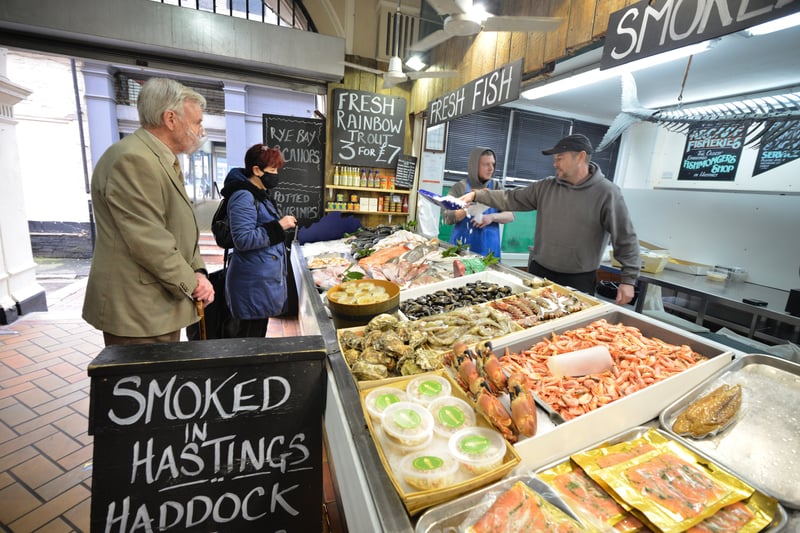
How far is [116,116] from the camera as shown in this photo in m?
11.2

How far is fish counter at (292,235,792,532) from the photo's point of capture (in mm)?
1021

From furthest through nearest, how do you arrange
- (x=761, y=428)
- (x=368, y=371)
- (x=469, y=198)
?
1. (x=469, y=198)
2. (x=368, y=371)
3. (x=761, y=428)

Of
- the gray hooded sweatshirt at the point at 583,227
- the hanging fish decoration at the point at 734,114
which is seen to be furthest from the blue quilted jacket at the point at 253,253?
the hanging fish decoration at the point at 734,114

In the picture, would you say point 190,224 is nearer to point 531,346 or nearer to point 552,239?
point 531,346

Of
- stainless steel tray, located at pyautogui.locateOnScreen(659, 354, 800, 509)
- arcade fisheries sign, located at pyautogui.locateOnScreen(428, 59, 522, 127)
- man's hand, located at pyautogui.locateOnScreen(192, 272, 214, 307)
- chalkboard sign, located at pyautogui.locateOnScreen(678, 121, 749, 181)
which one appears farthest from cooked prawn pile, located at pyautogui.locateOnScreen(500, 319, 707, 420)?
chalkboard sign, located at pyautogui.locateOnScreen(678, 121, 749, 181)

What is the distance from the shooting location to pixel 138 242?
75.2 inches

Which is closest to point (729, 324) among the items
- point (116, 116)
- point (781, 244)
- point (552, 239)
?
point (781, 244)

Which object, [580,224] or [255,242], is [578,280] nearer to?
[580,224]

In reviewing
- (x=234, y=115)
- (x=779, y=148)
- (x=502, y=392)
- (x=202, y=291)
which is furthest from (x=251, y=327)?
(x=234, y=115)

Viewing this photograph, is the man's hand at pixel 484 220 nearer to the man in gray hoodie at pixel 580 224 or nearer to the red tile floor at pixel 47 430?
the man in gray hoodie at pixel 580 224

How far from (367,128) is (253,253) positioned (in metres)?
3.33

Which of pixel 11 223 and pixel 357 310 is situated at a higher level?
pixel 357 310

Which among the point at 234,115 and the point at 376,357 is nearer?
the point at 376,357

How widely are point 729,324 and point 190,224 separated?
6.20 m
